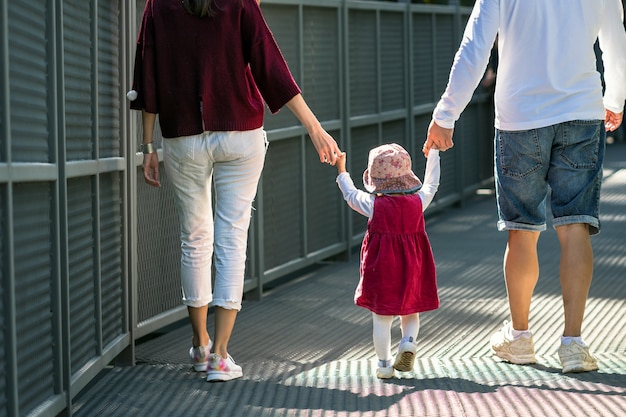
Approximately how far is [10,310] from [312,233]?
4.92 m

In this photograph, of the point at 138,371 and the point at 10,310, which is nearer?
the point at 10,310

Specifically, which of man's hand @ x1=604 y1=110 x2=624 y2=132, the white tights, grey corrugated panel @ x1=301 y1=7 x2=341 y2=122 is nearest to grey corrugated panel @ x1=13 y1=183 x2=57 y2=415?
the white tights

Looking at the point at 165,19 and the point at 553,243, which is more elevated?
the point at 165,19

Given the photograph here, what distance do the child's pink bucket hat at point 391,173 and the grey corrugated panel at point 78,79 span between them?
1152mm

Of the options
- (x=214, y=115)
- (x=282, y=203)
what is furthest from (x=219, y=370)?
(x=282, y=203)

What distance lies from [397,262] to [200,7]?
1.28m

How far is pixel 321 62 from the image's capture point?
337 inches

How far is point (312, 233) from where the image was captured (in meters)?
8.52

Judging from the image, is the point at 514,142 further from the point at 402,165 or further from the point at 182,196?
the point at 182,196

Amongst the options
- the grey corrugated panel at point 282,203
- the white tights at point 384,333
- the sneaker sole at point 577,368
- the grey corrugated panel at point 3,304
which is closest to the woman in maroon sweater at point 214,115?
the white tights at point 384,333

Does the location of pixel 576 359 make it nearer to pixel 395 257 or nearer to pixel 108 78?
pixel 395 257

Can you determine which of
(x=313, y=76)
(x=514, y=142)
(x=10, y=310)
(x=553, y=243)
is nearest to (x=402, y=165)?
(x=514, y=142)

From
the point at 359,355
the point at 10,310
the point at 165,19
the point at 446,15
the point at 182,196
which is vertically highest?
the point at 446,15

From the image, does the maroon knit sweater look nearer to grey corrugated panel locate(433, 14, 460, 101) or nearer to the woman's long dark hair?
the woman's long dark hair
